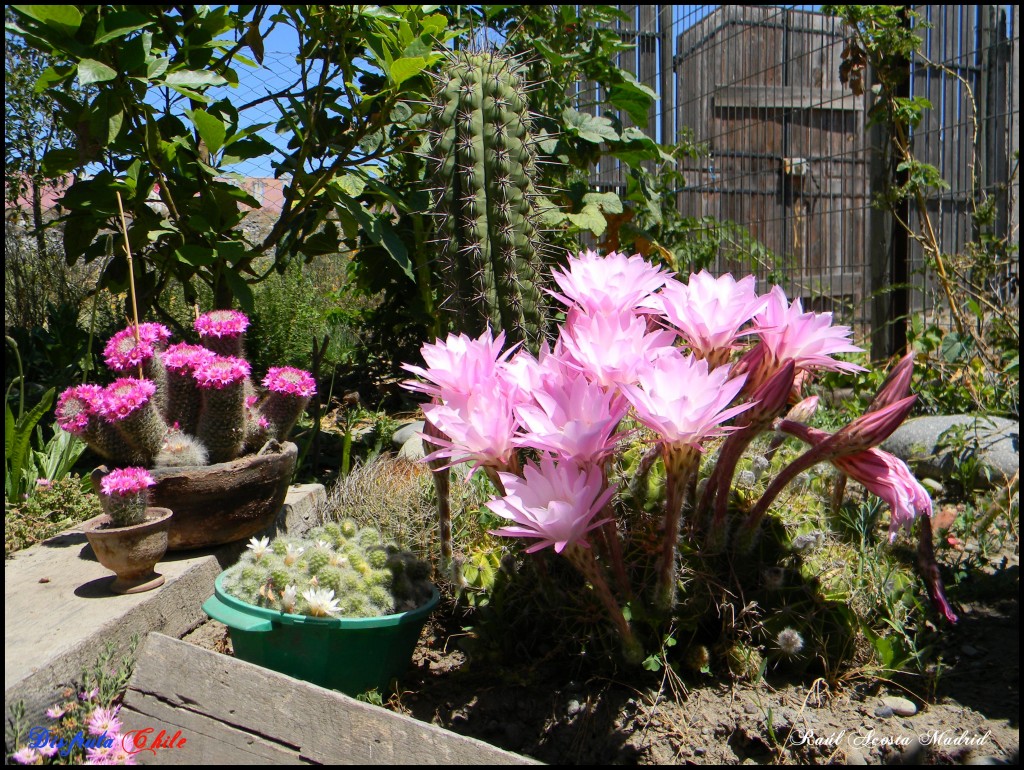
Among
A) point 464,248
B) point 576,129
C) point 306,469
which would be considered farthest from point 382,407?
point 464,248

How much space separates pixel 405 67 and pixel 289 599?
6.81 feet

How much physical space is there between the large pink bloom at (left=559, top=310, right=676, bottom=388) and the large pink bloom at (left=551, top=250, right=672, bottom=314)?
0.23 feet

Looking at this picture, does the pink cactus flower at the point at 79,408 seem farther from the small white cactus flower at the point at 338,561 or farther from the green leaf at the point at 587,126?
the green leaf at the point at 587,126

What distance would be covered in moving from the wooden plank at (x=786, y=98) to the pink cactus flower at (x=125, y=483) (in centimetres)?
421

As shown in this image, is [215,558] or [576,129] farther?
[576,129]

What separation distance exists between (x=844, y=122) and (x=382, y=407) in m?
3.35

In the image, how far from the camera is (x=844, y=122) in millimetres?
4680

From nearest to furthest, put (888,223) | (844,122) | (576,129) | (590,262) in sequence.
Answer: (590,262), (576,129), (888,223), (844,122)

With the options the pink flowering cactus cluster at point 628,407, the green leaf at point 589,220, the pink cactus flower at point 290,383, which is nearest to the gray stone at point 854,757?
the pink flowering cactus cluster at point 628,407

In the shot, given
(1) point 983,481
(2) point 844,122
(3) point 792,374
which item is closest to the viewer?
(3) point 792,374

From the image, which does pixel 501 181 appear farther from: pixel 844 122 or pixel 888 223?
pixel 844 122

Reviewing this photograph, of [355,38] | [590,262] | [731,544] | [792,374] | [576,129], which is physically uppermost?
[355,38]

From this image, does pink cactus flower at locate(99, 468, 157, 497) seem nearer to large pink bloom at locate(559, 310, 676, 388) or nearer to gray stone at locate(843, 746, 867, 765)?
large pink bloom at locate(559, 310, 676, 388)

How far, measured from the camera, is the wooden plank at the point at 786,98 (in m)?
4.64
